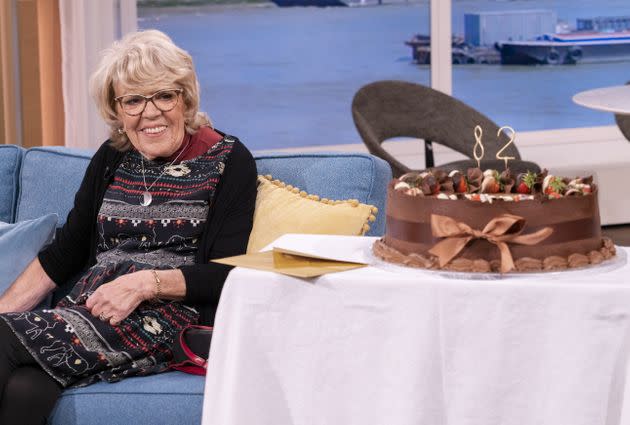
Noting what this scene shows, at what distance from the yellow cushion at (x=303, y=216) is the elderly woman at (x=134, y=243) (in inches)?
1.5

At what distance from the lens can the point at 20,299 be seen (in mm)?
2781

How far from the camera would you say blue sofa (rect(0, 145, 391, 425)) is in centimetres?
239

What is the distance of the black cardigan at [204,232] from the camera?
8.41ft

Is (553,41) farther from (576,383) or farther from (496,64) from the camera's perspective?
(576,383)

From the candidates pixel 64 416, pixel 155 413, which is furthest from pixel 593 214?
pixel 64 416

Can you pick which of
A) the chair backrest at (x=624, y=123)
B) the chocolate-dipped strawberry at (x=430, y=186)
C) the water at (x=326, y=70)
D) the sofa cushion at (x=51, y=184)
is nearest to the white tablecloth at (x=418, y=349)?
the chocolate-dipped strawberry at (x=430, y=186)

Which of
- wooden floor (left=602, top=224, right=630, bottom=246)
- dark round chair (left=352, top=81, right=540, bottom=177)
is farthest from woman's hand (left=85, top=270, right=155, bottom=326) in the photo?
wooden floor (left=602, top=224, right=630, bottom=246)

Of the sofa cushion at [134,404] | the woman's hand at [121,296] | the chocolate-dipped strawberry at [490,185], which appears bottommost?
the sofa cushion at [134,404]

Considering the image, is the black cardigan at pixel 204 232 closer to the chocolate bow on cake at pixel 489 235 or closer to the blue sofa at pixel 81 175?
the blue sofa at pixel 81 175

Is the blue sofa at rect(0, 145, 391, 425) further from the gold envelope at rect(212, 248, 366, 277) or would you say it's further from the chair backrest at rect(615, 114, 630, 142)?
the chair backrest at rect(615, 114, 630, 142)

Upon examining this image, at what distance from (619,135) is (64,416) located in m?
4.53

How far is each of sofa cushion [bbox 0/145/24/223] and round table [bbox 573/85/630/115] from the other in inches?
78.2

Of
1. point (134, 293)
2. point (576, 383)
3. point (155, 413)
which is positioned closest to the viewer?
Result: point (576, 383)

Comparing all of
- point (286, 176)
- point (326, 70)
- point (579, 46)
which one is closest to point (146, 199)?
point (286, 176)
